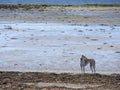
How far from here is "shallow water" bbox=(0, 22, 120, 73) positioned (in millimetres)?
15797

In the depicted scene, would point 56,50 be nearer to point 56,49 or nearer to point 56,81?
point 56,49

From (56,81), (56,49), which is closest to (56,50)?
(56,49)

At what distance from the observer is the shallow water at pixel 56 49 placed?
15797 millimetres

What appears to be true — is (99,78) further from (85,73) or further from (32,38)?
(32,38)

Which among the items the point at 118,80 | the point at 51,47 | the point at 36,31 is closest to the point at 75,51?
the point at 51,47

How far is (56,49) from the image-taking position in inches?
771

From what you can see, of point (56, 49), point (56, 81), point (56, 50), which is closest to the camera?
point (56, 81)

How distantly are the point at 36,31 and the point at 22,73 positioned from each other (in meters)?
13.5

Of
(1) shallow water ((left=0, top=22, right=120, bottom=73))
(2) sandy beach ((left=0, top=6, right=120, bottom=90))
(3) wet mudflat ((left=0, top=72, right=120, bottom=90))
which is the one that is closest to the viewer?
(3) wet mudflat ((left=0, top=72, right=120, bottom=90))

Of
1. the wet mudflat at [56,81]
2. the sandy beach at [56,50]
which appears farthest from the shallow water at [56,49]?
the wet mudflat at [56,81]

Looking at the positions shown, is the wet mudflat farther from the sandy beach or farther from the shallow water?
the shallow water

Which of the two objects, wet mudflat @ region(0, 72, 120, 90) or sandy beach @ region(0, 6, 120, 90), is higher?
wet mudflat @ region(0, 72, 120, 90)

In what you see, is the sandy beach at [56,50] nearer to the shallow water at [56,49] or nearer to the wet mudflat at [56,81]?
the shallow water at [56,49]

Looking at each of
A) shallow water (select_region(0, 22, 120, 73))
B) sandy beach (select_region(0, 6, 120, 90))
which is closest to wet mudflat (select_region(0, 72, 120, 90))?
sandy beach (select_region(0, 6, 120, 90))
